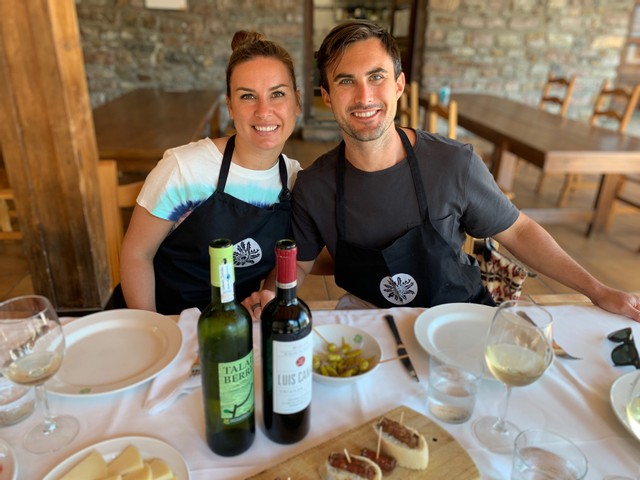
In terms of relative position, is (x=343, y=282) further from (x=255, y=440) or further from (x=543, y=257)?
(x=255, y=440)

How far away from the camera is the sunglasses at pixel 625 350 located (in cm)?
104

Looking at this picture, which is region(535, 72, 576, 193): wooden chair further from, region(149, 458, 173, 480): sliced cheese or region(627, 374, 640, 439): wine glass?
region(149, 458, 173, 480): sliced cheese

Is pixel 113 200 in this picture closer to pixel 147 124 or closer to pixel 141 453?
pixel 141 453

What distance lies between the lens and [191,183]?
1.45 metres

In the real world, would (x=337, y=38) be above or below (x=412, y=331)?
above

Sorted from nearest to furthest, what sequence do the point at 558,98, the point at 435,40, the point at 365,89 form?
1. the point at 365,89
2. the point at 558,98
3. the point at 435,40

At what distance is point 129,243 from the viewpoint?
1.48 metres

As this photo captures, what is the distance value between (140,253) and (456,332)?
3.11ft

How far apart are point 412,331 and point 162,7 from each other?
5.47 metres

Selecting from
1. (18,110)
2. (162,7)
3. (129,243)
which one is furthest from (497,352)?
(162,7)

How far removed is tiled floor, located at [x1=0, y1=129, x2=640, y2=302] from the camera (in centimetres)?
299

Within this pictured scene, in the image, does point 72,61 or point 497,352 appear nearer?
point 497,352

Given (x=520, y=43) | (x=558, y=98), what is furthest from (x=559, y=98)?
(x=520, y=43)

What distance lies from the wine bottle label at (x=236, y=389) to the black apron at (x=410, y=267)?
73 cm
